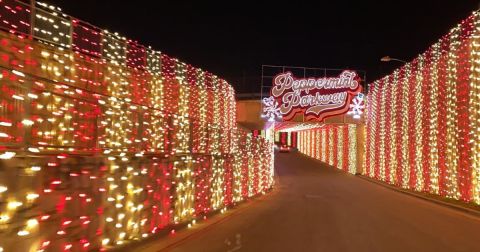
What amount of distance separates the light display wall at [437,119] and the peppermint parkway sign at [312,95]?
4.61m

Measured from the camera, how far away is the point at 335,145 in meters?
49.5

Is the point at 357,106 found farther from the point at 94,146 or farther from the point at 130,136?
the point at 94,146

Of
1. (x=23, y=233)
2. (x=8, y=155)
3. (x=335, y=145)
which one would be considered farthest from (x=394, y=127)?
(x=8, y=155)

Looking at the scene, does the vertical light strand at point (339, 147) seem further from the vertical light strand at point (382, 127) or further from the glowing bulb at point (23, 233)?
the glowing bulb at point (23, 233)

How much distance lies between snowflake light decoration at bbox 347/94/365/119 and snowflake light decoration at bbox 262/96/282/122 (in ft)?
16.0

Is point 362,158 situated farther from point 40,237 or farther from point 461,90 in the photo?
point 40,237

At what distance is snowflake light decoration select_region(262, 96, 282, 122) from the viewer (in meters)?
38.8

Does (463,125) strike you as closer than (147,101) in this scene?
No

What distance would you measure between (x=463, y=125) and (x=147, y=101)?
11.3 metres

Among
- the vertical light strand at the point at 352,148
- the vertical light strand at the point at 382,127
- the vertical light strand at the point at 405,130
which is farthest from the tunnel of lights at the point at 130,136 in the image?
the vertical light strand at the point at 352,148

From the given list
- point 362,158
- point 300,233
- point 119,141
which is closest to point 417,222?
point 300,233

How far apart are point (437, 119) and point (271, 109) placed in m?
17.0

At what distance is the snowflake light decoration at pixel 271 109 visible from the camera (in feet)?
127

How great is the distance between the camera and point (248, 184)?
21062 mm
